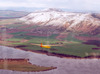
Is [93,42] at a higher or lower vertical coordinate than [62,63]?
higher

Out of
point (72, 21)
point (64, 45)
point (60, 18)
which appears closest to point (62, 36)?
point (64, 45)

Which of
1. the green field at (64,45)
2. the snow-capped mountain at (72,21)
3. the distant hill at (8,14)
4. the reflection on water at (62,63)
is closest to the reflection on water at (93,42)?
the green field at (64,45)

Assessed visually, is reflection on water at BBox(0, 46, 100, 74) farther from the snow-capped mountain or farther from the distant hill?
the distant hill

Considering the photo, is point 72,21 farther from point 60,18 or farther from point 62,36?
point 62,36

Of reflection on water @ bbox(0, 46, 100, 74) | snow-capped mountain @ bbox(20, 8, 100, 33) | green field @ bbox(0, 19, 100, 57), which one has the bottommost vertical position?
reflection on water @ bbox(0, 46, 100, 74)

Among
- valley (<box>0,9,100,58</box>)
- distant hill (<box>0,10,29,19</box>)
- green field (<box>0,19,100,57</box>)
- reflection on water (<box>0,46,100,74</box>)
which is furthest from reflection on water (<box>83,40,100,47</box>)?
distant hill (<box>0,10,29,19</box>)

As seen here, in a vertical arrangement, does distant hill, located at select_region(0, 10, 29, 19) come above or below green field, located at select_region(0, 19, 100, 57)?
above

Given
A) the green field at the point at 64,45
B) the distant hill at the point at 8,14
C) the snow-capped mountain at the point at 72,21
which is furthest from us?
the distant hill at the point at 8,14

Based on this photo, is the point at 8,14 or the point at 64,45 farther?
the point at 8,14

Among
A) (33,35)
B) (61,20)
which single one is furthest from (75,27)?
(33,35)

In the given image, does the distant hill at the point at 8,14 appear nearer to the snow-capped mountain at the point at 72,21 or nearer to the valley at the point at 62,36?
the snow-capped mountain at the point at 72,21

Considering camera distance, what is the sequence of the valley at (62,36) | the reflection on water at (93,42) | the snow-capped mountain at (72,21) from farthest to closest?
the snow-capped mountain at (72,21) → the reflection on water at (93,42) → the valley at (62,36)

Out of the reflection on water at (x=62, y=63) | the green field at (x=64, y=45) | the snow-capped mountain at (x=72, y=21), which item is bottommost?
the reflection on water at (x=62, y=63)

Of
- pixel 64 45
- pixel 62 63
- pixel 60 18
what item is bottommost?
pixel 62 63
